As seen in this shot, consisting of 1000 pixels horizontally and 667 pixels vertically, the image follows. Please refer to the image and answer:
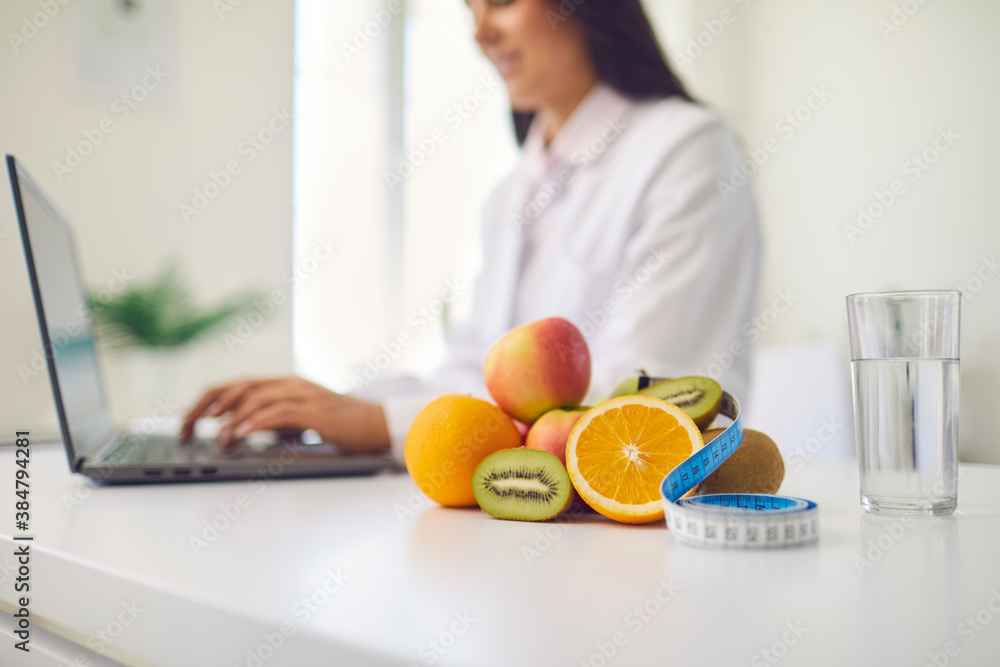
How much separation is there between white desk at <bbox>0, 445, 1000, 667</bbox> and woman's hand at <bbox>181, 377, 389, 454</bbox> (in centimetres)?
34

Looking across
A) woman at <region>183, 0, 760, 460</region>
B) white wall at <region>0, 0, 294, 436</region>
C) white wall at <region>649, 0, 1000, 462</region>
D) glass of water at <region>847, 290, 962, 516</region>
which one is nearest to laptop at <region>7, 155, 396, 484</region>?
woman at <region>183, 0, 760, 460</region>

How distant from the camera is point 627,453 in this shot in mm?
550

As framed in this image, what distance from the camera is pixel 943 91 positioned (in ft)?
8.26

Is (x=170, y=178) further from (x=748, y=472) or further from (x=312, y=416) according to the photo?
(x=748, y=472)

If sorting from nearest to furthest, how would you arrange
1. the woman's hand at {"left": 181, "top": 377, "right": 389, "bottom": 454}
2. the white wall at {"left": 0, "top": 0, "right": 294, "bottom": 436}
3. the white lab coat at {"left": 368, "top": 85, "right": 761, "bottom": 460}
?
the woman's hand at {"left": 181, "top": 377, "right": 389, "bottom": 454} → the white lab coat at {"left": 368, "top": 85, "right": 761, "bottom": 460} → the white wall at {"left": 0, "top": 0, "right": 294, "bottom": 436}

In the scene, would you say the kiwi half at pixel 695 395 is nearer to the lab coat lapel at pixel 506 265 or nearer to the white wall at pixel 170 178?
the lab coat lapel at pixel 506 265

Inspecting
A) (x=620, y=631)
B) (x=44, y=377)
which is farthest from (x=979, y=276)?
(x=44, y=377)

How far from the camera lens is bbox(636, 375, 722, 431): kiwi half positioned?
0.58 metres

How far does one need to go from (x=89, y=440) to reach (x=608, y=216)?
1.10 metres

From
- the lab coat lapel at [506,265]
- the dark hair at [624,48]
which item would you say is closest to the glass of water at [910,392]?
the lab coat lapel at [506,265]

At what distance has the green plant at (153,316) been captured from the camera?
2045 mm

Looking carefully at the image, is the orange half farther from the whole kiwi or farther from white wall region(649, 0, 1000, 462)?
white wall region(649, 0, 1000, 462)

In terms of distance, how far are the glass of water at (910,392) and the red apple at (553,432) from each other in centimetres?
24

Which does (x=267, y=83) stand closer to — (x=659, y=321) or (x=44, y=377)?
(x=44, y=377)
